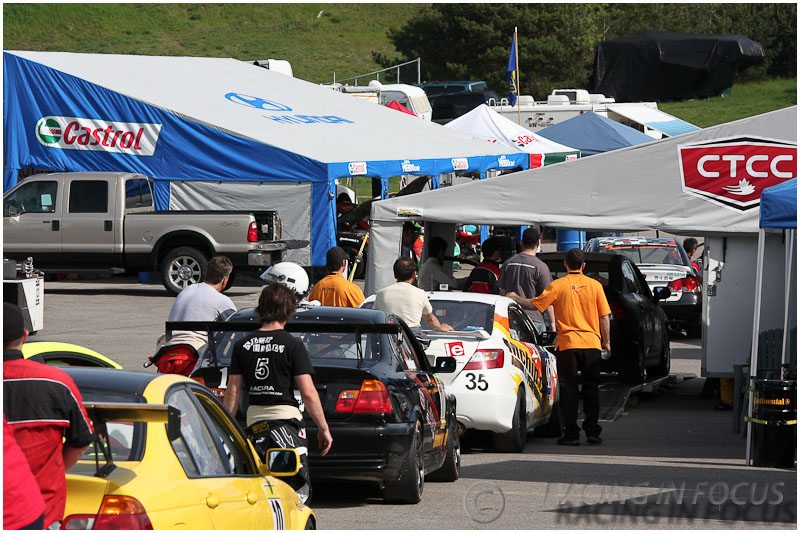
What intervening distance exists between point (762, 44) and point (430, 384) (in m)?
60.6

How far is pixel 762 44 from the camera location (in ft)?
214

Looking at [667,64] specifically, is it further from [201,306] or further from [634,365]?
[201,306]

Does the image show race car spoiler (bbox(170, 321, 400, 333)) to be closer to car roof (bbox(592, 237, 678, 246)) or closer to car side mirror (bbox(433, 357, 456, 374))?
car side mirror (bbox(433, 357, 456, 374))

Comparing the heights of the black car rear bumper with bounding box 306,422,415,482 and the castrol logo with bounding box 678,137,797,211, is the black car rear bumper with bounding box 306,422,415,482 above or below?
below

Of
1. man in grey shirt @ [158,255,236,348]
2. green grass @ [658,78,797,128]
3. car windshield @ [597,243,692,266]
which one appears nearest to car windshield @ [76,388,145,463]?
man in grey shirt @ [158,255,236,348]

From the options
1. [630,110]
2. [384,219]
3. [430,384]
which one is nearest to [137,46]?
[630,110]

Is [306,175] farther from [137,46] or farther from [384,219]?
[137,46]

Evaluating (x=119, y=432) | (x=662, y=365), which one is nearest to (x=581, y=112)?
(x=662, y=365)

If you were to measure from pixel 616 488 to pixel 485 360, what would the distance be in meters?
1.88

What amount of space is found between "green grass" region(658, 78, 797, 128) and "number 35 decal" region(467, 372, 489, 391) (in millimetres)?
45529

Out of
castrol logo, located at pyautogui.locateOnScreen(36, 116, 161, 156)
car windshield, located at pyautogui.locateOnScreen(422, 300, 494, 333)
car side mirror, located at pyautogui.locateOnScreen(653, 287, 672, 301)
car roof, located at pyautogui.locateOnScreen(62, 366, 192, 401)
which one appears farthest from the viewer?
castrol logo, located at pyautogui.locateOnScreen(36, 116, 161, 156)

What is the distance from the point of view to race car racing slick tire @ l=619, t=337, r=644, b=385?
14805mm

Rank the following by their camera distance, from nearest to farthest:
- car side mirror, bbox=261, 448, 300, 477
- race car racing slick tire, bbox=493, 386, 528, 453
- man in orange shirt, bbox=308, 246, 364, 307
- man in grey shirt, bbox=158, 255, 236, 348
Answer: car side mirror, bbox=261, 448, 300, 477 < man in grey shirt, bbox=158, 255, 236, 348 < race car racing slick tire, bbox=493, 386, 528, 453 < man in orange shirt, bbox=308, 246, 364, 307

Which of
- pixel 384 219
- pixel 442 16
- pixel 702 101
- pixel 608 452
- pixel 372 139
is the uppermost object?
pixel 442 16
